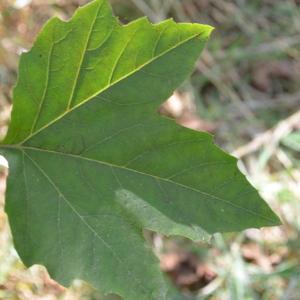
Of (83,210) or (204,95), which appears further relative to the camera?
(204,95)

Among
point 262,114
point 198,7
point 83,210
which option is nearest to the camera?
point 83,210

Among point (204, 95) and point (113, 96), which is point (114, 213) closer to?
point (113, 96)

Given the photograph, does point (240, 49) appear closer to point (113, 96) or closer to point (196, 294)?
point (196, 294)

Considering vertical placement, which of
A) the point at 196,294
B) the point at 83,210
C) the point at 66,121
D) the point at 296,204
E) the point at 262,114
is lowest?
the point at 196,294

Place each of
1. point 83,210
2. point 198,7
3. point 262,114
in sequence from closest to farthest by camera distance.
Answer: point 83,210, point 262,114, point 198,7

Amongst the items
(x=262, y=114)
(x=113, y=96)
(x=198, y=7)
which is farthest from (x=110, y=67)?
(x=198, y=7)

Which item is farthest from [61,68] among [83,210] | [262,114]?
[262,114]

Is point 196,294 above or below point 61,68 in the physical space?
below
